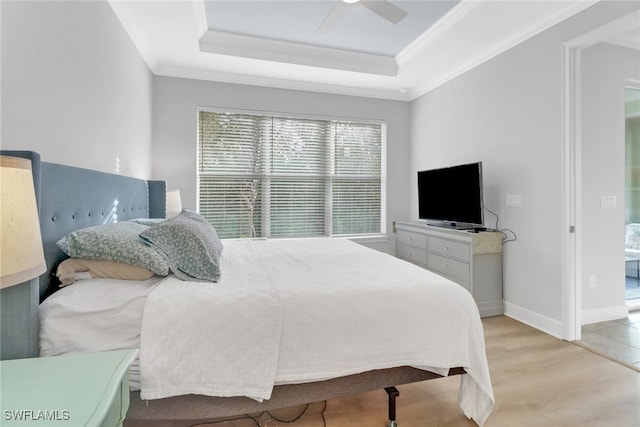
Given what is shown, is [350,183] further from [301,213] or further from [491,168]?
[491,168]

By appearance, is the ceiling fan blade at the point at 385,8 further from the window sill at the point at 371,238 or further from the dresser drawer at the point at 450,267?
the window sill at the point at 371,238

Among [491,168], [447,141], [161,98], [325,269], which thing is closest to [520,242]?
[491,168]

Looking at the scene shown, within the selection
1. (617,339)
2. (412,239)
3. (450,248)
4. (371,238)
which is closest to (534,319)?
(617,339)

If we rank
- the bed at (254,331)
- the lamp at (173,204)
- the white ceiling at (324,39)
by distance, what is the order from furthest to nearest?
the lamp at (173,204) → the white ceiling at (324,39) → the bed at (254,331)

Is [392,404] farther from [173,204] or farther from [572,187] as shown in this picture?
[173,204]

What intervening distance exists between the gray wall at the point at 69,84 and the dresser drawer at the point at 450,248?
3.18 metres

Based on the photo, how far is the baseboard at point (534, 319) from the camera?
255cm

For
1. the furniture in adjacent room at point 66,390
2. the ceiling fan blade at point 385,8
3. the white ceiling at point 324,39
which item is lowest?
the furniture in adjacent room at point 66,390

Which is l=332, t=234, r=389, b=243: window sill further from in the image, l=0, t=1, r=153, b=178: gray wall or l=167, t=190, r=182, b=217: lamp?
l=0, t=1, r=153, b=178: gray wall

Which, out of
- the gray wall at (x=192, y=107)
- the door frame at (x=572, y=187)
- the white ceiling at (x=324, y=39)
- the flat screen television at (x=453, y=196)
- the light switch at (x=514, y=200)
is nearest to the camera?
the door frame at (x=572, y=187)

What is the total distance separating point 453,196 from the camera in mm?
3369

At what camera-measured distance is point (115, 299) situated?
4.01 ft

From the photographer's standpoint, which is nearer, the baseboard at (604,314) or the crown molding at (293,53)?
the baseboard at (604,314)

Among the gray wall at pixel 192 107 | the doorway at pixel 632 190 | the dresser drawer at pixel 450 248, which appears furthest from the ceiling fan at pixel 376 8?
the doorway at pixel 632 190
